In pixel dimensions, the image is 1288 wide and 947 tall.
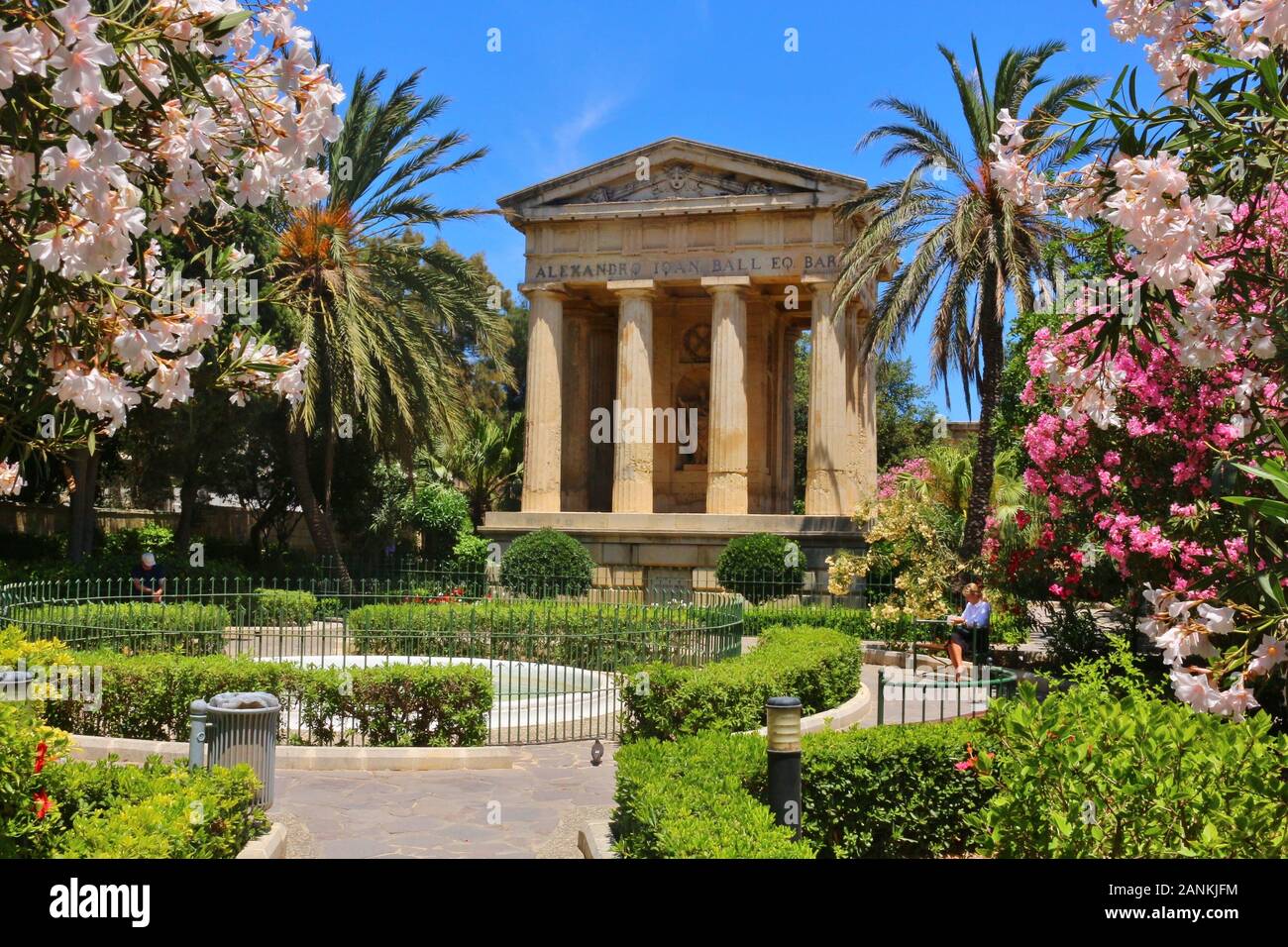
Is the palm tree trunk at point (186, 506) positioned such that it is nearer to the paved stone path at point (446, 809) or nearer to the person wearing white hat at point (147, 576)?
the person wearing white hat at point (147, 576)

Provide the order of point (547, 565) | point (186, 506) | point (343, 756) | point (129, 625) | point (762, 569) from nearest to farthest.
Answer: point (343, 756)
point (129, 625)
point (762, 569)
point (547, 565)
point (186, 506)

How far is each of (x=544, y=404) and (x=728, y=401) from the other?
461 cm

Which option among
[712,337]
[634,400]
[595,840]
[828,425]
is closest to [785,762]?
[595,840]

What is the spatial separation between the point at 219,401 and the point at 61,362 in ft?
67.5

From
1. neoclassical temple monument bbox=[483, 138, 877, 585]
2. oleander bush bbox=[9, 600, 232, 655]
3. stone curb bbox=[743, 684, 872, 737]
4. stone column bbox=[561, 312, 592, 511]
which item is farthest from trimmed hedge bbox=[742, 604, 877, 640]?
stone column bbox=[561, 312, 592, 511]

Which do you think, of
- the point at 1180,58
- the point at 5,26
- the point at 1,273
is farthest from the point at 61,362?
the point at 1180,58

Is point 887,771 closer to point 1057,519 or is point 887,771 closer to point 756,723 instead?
point 756,723

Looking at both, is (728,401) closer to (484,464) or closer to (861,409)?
(861,409)

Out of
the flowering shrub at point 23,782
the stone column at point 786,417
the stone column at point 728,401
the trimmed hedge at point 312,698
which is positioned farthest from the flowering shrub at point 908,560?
the flowering shrub at point 23,782

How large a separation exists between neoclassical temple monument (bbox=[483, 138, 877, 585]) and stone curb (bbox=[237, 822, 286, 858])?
1891cm

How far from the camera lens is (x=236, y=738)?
8258mm

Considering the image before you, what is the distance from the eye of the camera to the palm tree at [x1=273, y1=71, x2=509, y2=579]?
23.2 metres

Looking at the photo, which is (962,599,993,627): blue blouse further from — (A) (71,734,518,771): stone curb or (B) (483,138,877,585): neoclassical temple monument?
(B) (483,138,877,585): neoclassical temple monument

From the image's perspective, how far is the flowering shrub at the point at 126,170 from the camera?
344 cm
